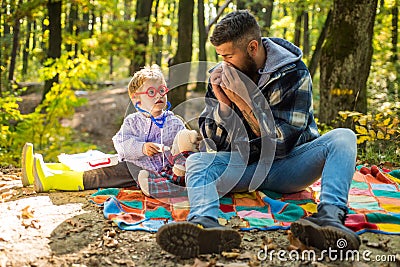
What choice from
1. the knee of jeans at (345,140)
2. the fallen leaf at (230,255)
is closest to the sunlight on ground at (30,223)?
the fallen leaf at (230,255)

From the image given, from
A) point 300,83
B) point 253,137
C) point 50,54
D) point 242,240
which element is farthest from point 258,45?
point 50,54

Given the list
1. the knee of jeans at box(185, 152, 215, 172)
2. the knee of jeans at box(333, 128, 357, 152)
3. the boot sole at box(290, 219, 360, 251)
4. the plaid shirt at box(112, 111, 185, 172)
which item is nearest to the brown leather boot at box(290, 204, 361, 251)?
the boot sole at box(290, 219, 360, 251)

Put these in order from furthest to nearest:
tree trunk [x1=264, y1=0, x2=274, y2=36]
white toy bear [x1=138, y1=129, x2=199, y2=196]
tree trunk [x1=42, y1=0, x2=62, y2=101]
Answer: tree trunk [x1=264, y1=0, x2=274, y2=36] → tree trunk [x1=42, y1=0, x2=62, y2=101] → white toy bear [x1=138, y1=129, x2=199, y2=196]

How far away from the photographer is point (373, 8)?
16.6 ft

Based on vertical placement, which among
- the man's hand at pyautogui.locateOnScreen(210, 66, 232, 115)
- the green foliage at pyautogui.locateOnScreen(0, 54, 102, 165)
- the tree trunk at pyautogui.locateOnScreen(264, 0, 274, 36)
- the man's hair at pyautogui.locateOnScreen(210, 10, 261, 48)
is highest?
the tree trunk at pyautogui.locateOnScreen(264, 0, 274, 36)

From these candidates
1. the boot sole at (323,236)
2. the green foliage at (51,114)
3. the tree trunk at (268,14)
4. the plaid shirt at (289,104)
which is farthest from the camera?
the tree trunk at (268,14)

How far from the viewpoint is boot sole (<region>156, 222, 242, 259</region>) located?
6.40 feet

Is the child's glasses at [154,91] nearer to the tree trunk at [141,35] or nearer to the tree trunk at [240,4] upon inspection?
the tree trunk at [141,35]

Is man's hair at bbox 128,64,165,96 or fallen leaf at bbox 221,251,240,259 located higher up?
man's hair at bbox 128,64,165,96

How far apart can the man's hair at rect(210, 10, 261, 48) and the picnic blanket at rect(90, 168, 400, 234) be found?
0.97m

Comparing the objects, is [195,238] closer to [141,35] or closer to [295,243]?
[295,243]

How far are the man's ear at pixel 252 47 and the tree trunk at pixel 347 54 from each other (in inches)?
113

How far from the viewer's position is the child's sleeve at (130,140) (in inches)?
122

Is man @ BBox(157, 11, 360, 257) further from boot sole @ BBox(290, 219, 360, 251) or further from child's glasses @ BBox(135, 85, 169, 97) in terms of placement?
child's glasses @ BBox(135, 85, 169, 97)
